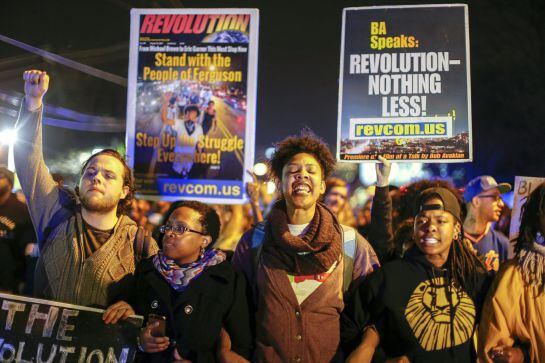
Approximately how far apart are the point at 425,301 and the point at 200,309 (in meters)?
1.17

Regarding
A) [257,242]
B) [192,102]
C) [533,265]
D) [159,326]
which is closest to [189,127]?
[192,102]

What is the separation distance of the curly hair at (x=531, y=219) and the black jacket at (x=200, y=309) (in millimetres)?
1559

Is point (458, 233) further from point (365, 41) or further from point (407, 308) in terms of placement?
point (365, 41)

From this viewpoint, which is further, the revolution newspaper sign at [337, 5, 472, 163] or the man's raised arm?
the revolution newspaper sign at [337, 5, 472, 163]

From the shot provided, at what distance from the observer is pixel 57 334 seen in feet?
10.1

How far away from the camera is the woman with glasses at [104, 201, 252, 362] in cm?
279

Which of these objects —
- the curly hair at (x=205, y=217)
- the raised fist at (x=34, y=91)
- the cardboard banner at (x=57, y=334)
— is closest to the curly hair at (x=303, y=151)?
the curly hair at (x=205, y=217)

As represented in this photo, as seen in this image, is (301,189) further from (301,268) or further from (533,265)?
(533,265)

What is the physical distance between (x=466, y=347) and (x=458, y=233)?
613 mm

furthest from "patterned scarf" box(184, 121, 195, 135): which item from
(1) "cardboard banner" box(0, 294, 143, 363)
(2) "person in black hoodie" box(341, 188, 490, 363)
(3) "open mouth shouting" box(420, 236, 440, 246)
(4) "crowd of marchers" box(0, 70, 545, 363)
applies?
(3) "open mouth shouting" box(420, 236, 440, 246)

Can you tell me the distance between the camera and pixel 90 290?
319 cm

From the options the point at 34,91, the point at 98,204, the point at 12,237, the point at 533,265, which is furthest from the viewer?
the point at 12,237

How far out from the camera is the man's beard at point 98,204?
3234 mm

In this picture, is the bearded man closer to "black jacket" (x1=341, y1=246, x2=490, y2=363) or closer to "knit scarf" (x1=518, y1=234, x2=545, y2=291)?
"black jacket" (x1=341, y1=246, x2=490, y2=363)
